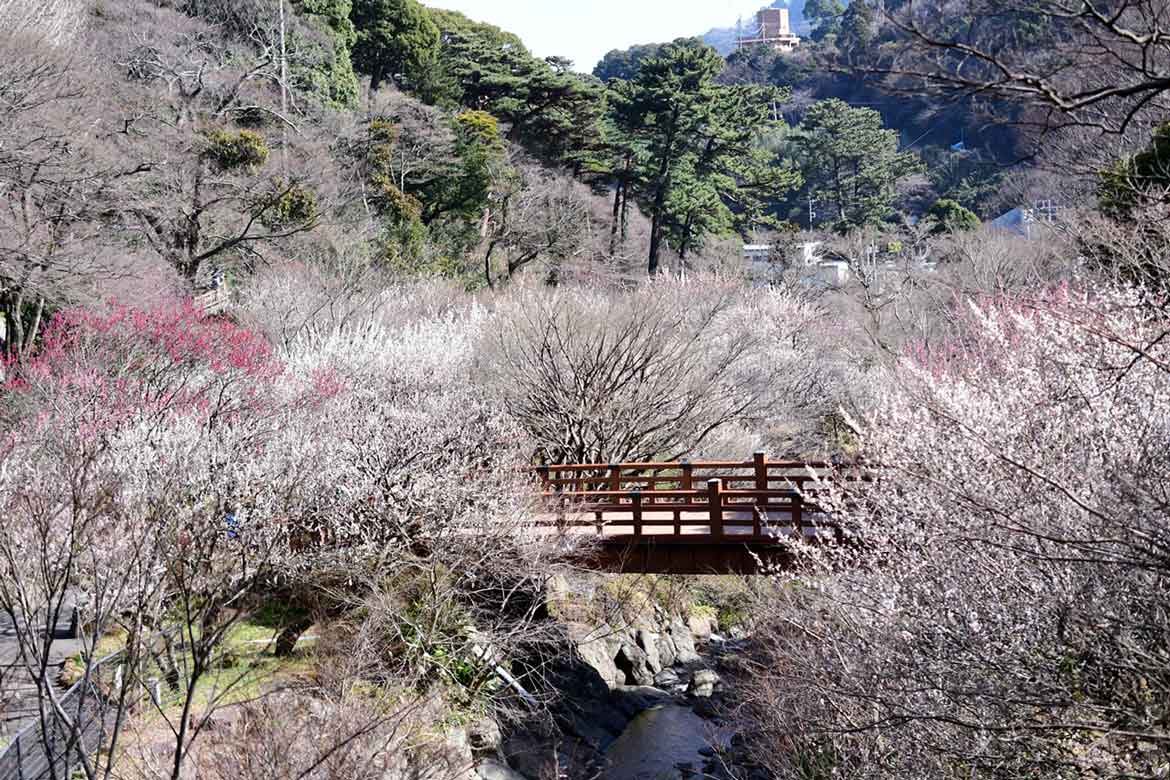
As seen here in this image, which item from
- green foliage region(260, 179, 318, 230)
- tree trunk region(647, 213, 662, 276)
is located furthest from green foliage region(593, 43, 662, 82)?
green foliage region(260, 179, 318, 230)

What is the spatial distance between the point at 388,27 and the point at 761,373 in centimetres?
2221

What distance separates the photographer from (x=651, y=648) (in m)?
16.6

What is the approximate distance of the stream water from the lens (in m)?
13.0

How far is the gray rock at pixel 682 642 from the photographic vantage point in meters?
17.2

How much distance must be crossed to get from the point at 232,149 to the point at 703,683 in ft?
53.3

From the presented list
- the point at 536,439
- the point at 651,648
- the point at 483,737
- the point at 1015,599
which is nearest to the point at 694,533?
the point at 651,648

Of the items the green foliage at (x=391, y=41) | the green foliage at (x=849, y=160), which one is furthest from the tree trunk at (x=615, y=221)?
the green foliage at (x=849, y=160)

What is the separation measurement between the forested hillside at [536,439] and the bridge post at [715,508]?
0.06m

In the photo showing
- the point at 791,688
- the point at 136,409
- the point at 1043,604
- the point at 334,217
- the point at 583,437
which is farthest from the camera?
the point at 334,217

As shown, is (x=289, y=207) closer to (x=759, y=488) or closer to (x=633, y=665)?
(x=633, y=665)

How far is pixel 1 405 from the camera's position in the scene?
1493 cm

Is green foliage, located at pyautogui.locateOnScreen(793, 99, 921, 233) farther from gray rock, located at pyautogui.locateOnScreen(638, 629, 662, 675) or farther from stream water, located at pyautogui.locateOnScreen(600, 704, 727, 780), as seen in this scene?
stream water, located at pyautogui.locateOnScreen(600, 704, 727, 780)

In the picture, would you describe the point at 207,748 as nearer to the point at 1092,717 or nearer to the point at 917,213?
the point at 1092,717

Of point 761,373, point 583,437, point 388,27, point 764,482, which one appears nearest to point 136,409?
point 583,437
